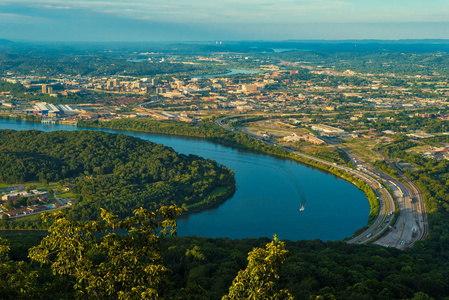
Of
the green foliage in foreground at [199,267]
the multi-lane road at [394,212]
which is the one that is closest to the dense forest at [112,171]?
the green foliage in foreground at [199,267]

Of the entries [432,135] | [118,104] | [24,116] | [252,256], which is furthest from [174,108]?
[252,256]

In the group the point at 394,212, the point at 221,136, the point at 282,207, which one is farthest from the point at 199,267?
the point at 221,136

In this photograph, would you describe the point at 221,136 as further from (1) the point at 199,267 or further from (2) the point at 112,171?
(1) the point at 199,267

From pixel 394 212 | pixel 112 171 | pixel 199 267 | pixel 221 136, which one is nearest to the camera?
pixel 199 267

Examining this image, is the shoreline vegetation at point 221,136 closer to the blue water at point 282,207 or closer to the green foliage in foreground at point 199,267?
the blue water at point 282,207

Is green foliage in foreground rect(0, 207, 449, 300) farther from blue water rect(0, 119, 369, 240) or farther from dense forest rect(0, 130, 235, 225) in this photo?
dense forest rect(0, 130, 235, 225)

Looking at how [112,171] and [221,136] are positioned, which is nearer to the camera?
[112,171]
